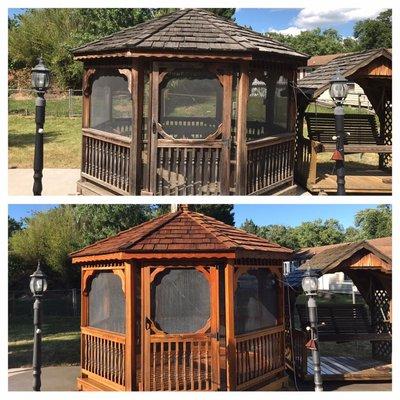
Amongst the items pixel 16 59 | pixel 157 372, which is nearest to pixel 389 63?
pixel 157 372

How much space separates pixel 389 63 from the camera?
364 inches

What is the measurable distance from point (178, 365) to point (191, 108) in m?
6.99

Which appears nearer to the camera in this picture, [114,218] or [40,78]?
[40,78]

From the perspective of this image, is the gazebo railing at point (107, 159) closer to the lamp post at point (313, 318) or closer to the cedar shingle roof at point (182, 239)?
the cedar shingle roof at point (182, 239)

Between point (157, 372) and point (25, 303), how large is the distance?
17.3 metres

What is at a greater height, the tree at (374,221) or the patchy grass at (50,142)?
the patchy grass at (50,142)

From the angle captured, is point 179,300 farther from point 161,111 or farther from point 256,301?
point 161,111

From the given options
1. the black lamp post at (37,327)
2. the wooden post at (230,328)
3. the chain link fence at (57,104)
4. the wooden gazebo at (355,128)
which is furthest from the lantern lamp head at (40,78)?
the chain link fence at (57,104)

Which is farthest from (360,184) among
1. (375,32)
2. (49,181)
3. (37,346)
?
(375,32)

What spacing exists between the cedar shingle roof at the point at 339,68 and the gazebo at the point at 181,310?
155 inches

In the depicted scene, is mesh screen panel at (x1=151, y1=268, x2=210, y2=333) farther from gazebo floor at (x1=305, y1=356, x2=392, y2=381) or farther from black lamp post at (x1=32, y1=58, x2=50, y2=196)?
gazebo floor at (x1=305, y1=356, x2=392, y2=381)

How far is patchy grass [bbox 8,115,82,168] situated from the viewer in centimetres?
1237

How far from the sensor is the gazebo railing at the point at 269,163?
8.38m

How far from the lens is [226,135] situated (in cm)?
777
